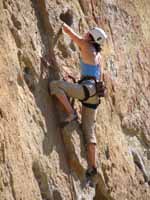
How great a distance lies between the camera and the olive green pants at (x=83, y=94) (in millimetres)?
9430

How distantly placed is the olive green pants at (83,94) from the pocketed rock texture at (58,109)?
0.11 meters

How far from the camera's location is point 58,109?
9.56 m

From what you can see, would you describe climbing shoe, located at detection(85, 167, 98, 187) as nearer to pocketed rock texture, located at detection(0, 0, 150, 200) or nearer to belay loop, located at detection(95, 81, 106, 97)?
pocketed rock texture, located at detection(0, 0, 150, 200)

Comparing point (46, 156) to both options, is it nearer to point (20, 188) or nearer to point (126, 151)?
point (20, 188)

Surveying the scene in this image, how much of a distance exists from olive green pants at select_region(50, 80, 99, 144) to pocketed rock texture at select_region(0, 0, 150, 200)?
11 cm

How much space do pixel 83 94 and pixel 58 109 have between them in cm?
38

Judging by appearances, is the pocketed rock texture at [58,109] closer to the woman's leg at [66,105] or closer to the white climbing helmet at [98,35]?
the woman's leg at [66,105]

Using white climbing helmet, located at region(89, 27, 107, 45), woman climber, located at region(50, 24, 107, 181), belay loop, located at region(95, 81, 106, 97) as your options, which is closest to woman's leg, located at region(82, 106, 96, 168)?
woman climber, located at region(50, 24, 107, 181)

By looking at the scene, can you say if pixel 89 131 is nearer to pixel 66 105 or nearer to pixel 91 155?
pixel 91 155

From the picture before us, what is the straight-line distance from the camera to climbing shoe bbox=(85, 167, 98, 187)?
980cm

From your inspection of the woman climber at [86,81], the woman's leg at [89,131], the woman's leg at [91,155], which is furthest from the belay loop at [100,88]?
the woman's leg at [91,155]

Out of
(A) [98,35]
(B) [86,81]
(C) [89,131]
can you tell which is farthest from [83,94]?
(A) [98,35]

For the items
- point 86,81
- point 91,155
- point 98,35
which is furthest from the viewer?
point 91,155

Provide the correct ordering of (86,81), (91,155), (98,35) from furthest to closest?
1. (91,155)
2. (86,81)
3. (98,35)
